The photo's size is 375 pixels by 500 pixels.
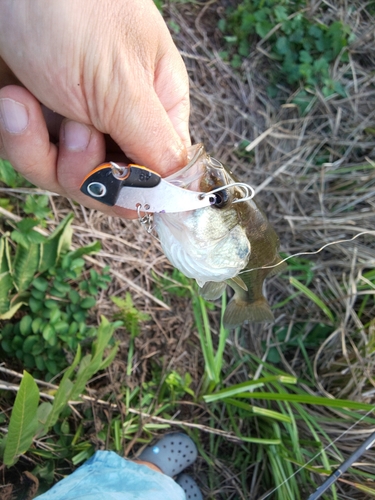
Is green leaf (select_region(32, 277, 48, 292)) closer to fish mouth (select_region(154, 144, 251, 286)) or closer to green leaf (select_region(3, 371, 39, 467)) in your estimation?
green leaf (select_region(3, 371, 39, 467))

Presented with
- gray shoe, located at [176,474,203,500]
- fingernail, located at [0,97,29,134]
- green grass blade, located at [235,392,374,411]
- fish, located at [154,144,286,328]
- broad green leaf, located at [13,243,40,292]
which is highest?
fingernail, located at [0,97,29,134]

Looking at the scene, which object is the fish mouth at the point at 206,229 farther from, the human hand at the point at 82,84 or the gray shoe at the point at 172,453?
the gray shoe at the point at 172,453

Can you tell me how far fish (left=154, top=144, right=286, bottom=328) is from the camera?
4.29 ft

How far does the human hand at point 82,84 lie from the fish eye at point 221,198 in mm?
167

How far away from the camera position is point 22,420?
4.87 feet

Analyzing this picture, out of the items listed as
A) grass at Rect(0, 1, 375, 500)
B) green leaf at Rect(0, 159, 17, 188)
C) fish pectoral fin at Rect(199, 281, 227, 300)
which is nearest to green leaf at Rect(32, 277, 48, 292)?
grass at Rect(0, 1, 375, 500)

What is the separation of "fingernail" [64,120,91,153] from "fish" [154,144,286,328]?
31cm

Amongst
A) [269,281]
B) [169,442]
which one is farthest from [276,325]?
[169,442]

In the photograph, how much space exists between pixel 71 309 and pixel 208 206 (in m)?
1.10

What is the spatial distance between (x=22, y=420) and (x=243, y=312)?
1.03 metres

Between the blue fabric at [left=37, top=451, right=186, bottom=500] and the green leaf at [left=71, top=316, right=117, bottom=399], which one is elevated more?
the green leaf at [left=71, top=316, right=117, bottom=399]

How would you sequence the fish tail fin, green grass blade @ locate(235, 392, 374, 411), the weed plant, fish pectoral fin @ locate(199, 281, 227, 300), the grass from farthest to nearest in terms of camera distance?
1. the weed plant
2. the grass
3. green grass blade @ locate(235, 392, 374, 411)
4. the fish tail fin
5. fish pectoral fin @ locate(199, 281, 227, 300)

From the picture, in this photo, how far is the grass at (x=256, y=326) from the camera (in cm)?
221

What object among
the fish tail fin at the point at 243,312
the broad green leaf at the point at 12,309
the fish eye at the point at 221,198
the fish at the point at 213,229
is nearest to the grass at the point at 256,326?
the broad green leaf at the point at 12,309
